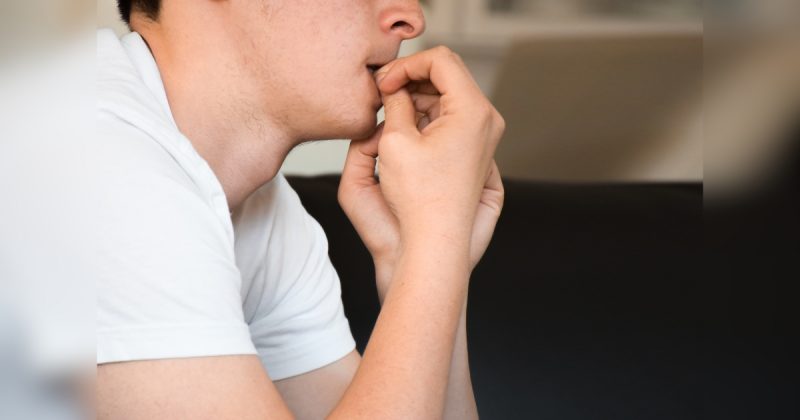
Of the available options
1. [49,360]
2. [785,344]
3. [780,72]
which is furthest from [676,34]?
[49,360]

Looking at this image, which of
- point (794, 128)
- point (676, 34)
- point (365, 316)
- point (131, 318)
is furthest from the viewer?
point (676, 34)

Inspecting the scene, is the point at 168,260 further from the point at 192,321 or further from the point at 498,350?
the point at 498,350

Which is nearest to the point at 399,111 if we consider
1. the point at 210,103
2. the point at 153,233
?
the point at 210,103

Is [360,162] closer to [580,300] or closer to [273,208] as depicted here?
[273,208]

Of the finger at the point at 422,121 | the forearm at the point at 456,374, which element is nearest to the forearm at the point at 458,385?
the forearm at the point at 456,374

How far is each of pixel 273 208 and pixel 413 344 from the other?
15.6 inches

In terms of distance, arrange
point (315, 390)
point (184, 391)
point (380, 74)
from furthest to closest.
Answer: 1. point (315, 390)
2. point (380, 74)
3. point (184, 391)

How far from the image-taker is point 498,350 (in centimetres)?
142

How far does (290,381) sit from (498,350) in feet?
1.24

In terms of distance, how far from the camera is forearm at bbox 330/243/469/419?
2.59ft

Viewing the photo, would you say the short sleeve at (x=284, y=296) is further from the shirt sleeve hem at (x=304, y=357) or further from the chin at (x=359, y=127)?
the chin at (x=359, y=127)

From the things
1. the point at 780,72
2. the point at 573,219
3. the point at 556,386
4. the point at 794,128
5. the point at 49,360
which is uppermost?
the point at 49,360

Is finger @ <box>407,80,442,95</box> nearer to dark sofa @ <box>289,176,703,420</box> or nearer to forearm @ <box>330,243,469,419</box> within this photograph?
forearm @ <box>330,243,469,419</box>

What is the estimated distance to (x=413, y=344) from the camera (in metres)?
0.82
